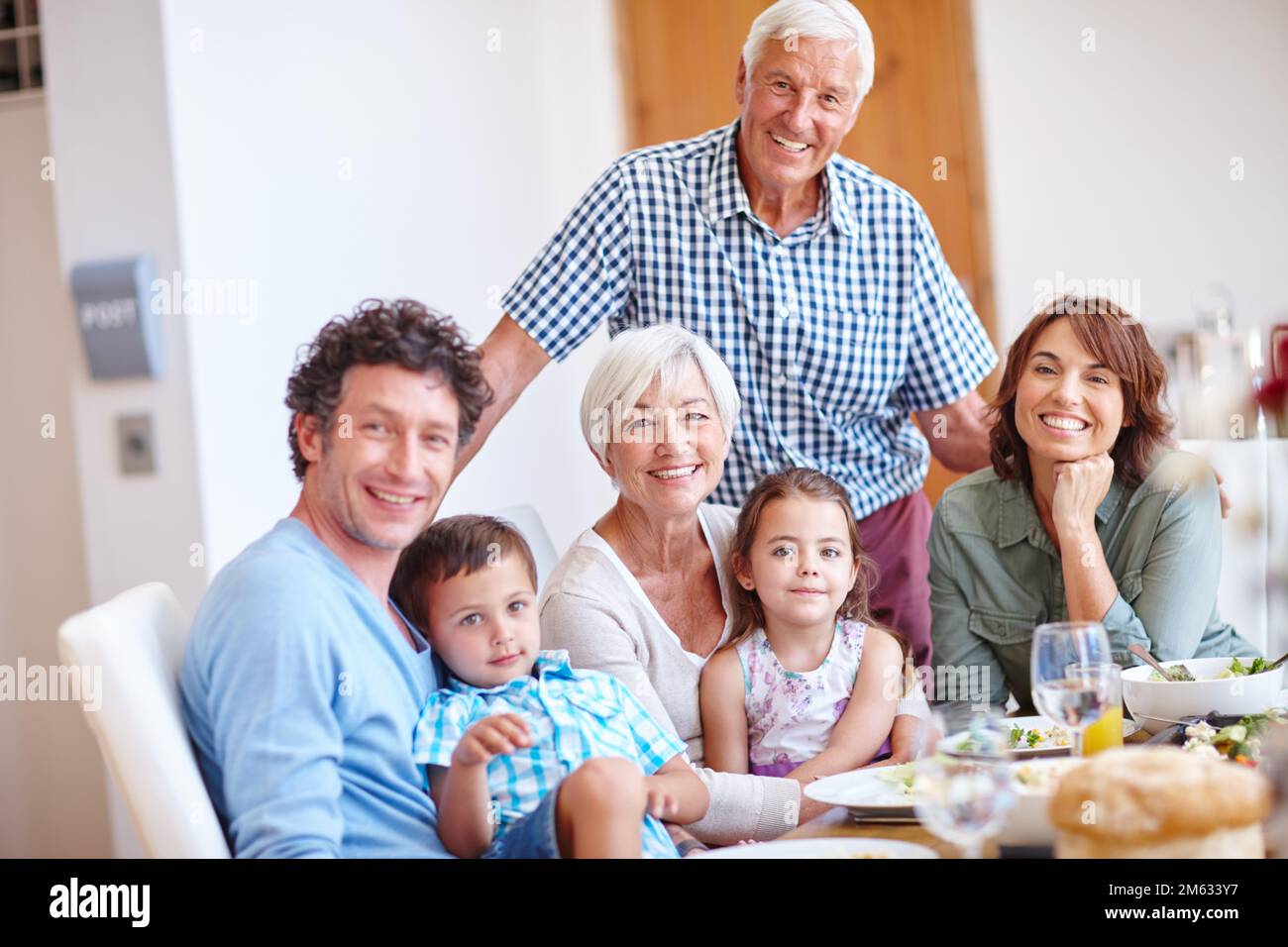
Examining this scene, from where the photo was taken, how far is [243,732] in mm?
1142

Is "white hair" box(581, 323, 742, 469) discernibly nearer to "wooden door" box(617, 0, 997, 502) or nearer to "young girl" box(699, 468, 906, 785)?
"young girl" box(699, 468, 906, 785)

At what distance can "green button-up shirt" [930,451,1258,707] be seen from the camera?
1.74 m

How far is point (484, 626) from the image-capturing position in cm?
141

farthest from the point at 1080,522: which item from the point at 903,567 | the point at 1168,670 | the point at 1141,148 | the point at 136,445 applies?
the point at 1141,148

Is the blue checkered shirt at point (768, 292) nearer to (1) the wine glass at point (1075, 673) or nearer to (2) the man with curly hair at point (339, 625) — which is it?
Answer: (2) the man with curly hair at point (339, 625)

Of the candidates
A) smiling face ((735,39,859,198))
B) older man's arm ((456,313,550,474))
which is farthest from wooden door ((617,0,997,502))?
older man's arm ((456,313,550,474))

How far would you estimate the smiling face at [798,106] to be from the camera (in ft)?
6.82

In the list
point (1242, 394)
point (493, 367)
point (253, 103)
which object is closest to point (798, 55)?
point (493, 367)

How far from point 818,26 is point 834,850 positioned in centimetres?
141

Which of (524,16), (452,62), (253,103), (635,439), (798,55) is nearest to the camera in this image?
(635,439)

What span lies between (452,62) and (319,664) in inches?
98.8

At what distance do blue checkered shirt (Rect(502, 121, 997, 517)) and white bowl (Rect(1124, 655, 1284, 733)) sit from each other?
898 mm

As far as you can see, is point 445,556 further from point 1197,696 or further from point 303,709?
point 1197,696

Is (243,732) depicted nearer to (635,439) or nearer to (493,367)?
(635,439)
